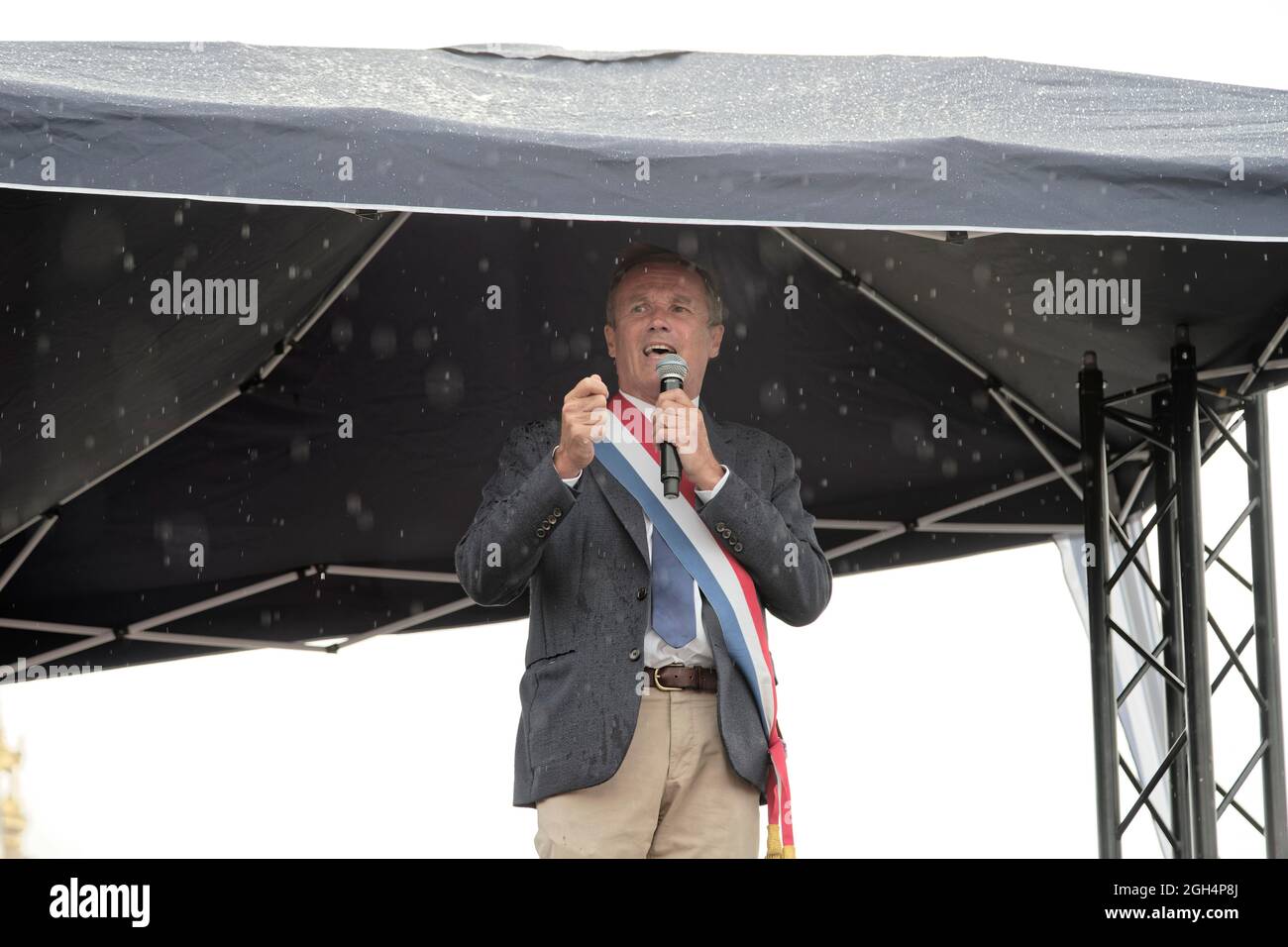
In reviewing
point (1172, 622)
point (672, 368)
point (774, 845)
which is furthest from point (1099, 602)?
point (672, 368)

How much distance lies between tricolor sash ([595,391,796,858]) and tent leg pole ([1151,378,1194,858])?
280 centimetres

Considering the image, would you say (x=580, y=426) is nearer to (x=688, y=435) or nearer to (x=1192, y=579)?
(x=688, y=435)

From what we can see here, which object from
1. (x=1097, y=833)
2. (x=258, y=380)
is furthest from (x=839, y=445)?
(x=258, y=380)

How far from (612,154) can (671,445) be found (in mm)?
708

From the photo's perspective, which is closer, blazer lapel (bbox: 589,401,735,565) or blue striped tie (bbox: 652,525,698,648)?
blue striped tie (bbox: 652,525,698,648)

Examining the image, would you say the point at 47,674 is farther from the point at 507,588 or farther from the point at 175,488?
the point at 507,588

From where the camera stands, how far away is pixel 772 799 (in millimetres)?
3566

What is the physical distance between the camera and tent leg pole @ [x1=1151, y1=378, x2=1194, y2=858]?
19.6ft

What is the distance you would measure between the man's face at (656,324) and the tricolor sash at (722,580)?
5.5 inches

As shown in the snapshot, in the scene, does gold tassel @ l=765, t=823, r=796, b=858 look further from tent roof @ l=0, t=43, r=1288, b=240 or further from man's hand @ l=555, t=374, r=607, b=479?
tent roof @ l=0, t=43, r=1288, b=240

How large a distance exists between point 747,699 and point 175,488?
3636mm

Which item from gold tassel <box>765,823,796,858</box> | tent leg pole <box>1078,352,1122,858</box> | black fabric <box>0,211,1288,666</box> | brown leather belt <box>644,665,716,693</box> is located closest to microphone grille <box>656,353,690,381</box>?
brown leather belt <box>644,665,716,693</box>

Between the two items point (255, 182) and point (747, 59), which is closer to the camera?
point (255, 182)

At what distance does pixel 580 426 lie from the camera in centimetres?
347
